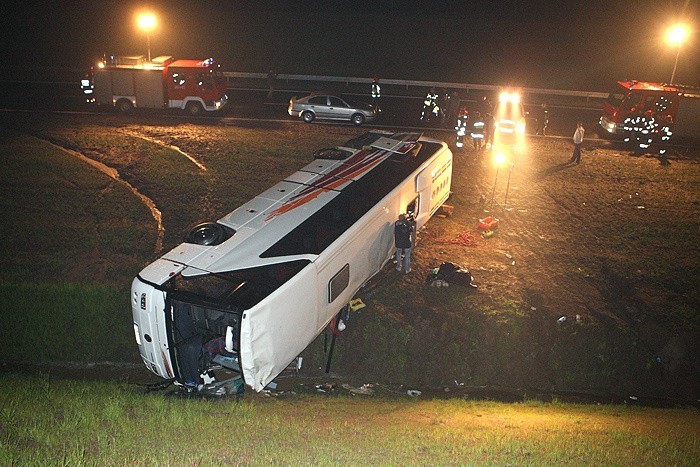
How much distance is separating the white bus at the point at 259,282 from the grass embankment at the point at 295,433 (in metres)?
0.74

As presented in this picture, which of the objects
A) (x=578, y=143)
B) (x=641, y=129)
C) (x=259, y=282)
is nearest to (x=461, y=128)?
(x=578, y=143)

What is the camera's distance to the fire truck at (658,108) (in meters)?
24.0

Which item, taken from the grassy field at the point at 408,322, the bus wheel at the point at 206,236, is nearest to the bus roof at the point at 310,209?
the bus wheel at the point at 206,236

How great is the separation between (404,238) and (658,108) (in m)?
16.2

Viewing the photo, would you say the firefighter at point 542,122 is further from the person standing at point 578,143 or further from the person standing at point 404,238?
the person standing at point 404,238

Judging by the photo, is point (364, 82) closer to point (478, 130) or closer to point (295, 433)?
point (478, 130)

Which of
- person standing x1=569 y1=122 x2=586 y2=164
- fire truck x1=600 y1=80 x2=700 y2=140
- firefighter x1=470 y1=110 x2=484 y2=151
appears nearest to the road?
fire truck x1=600 y1=80 x2=700 y2=140

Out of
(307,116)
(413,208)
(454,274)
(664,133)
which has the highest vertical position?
(664,133)

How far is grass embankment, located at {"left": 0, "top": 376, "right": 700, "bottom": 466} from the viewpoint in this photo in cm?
762

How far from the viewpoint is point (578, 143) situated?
814 inches

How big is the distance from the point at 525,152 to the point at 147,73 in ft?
47.8

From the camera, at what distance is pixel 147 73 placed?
82.7 ft

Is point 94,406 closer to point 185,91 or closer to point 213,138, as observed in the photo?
point 213,138

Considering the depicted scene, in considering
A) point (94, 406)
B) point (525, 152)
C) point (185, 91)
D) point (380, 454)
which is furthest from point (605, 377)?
point (185, 91)
